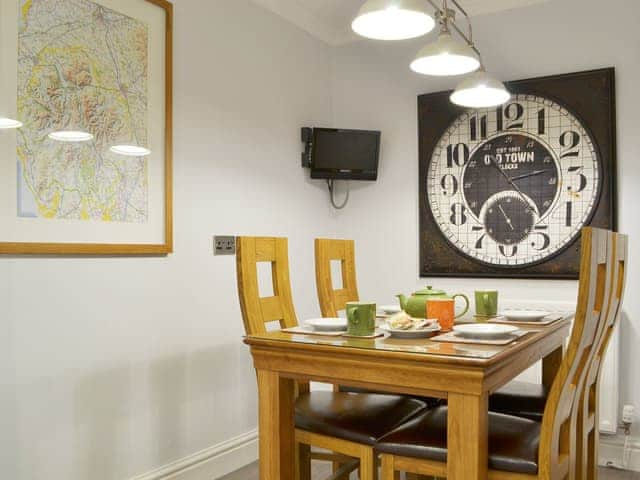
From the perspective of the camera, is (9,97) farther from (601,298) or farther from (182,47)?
(601,298)

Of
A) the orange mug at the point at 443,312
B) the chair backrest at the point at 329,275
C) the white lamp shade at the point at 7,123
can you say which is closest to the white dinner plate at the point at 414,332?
the orange mug at the point at 443,312

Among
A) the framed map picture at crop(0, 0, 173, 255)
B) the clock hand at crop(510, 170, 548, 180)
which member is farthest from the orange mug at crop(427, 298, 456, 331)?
the clock hand at crop(510, 170, 548, 180)

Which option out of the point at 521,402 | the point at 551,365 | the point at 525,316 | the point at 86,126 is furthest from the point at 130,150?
the point at 551,365

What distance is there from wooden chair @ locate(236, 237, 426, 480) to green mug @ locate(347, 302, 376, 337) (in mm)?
316

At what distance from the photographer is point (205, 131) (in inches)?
119

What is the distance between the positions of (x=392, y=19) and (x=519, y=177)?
1714 millimetres

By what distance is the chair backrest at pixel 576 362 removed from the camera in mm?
1648

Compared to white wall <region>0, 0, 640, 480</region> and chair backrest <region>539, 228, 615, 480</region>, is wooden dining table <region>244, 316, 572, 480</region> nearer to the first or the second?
chair backrest <region>539, 228, 615, 480</region>

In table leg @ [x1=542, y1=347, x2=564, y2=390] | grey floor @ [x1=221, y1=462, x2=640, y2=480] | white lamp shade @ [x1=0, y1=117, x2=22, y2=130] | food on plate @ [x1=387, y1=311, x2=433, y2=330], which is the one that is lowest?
grey floor @ [x1=221, y1=462, x2=640, y2=480]

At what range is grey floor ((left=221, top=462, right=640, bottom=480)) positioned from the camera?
3.00 m

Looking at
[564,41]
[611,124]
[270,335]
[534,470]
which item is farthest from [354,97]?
[534,470]

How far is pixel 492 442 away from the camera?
1.81 m

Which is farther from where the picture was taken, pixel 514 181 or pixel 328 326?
pixel 514 181

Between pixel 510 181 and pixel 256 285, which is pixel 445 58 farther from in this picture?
pixel 510 181
